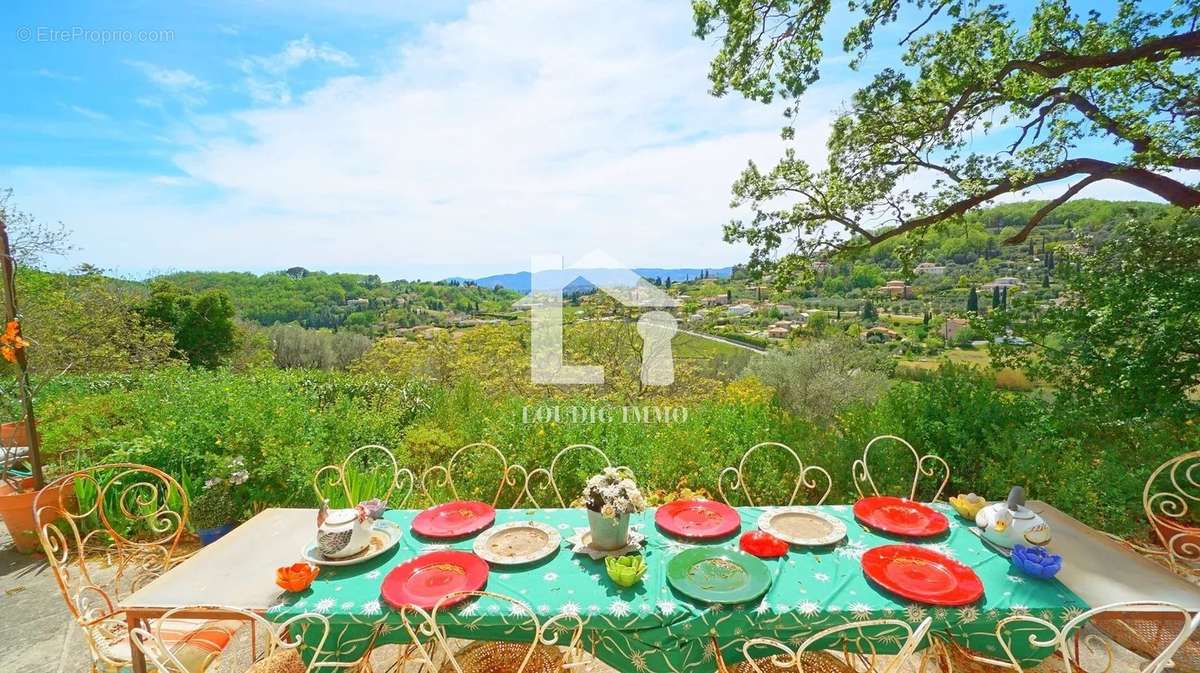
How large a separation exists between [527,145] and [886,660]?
5.44 meters

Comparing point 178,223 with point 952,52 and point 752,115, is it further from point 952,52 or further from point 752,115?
point 952,52

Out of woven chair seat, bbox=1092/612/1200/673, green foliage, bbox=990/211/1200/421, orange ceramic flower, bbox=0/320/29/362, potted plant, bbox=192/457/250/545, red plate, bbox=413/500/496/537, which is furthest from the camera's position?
potted plant, bbox=192/457/250/545

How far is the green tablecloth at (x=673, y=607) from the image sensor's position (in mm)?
1540

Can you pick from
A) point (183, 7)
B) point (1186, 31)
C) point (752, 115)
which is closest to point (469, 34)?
Answer: point (183, 7)

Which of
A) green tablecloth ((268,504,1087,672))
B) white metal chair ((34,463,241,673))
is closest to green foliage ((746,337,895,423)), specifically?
green tablecloth ((268,504,1087,672))

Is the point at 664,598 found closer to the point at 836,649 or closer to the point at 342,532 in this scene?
the point at 836,649

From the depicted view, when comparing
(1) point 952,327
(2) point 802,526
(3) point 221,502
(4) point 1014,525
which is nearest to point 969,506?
(4) point 1014,525

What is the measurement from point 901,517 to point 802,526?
455 millimetres

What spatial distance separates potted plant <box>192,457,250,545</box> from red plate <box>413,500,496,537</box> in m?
2.16

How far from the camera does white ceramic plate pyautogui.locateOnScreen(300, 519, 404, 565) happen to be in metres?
1.82

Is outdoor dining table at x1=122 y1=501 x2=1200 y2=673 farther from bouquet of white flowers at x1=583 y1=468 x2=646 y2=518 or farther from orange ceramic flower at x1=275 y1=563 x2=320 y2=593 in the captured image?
bouquet of white flowers at x1=583 y1=468 x2=646 y2=518

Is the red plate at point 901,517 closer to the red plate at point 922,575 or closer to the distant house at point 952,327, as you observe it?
the red plate at point 922,575

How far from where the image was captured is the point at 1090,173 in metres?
4.38

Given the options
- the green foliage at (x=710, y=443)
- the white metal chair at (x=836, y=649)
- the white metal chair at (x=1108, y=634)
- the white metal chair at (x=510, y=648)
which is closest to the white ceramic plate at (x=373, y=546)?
the white metal chair at (x=510, y=648)
